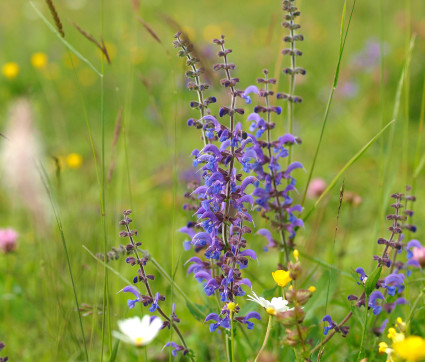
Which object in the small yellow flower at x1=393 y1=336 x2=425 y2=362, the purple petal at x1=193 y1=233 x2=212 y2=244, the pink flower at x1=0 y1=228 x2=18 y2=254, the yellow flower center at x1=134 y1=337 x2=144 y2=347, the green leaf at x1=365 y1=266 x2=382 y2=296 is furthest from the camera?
the pink flower at x1=0 y1=228 x2=18 y2=254

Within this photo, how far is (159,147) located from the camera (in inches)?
185

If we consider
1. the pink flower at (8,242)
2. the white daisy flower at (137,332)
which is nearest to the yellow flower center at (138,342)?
the white daisy flower at (137,332)

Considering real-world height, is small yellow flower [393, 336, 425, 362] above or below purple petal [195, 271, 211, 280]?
below

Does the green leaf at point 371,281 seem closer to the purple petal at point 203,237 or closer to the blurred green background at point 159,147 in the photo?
the blurred green background at point 159,147

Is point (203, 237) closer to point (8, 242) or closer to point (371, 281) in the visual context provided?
point (371, 281)

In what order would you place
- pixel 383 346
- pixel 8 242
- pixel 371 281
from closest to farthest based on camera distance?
1. pixel 383 346
2. pixel 371 281
3. pixel 8 242

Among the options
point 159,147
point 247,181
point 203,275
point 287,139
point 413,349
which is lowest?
point 413,349

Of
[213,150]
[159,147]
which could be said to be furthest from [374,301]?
[159,147]

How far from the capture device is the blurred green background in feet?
6.27

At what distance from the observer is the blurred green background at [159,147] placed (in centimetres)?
191

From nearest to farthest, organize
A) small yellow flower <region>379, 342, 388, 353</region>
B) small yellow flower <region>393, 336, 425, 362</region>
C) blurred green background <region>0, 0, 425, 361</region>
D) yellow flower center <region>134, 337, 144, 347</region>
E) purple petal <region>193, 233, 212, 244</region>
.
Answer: small yellow flower <region>393, 336, 425, 362</region> → yellow flower center <region>134, 337, 144, 347</region> → small yellow flower <region>379, 342, 388, 353</region> → purple petal <region>193, 233, 212, 244</region> → blurred green background <region>0, 0, 425, 361</region>

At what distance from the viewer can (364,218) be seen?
3.34m

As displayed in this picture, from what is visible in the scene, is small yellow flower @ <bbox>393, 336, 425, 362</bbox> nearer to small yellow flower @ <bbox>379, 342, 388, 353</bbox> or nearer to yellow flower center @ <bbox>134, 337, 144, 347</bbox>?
small yellow flower @ <bbox>379, 342, 388, 353</bbox>

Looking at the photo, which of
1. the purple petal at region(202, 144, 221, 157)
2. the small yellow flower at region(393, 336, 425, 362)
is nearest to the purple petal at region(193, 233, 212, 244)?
the purple petal at region(202, 144, 221, 157)
